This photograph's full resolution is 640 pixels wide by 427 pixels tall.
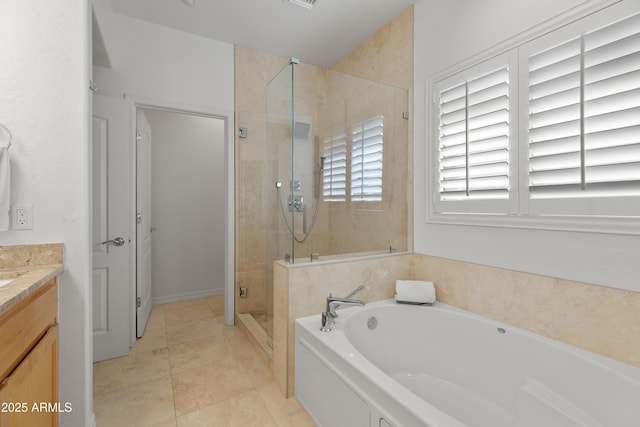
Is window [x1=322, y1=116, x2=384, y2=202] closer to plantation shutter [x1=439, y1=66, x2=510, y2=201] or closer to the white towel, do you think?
plantation shutter [x1=439, y1=66, x2=510, y2=201]

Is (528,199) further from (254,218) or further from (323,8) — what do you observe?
(254,218)

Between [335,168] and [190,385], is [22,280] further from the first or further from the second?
[335,168]

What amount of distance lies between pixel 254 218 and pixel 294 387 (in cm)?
165

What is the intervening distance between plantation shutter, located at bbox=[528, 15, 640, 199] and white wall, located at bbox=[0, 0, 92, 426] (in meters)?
2.30

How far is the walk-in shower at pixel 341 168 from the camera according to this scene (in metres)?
2.18

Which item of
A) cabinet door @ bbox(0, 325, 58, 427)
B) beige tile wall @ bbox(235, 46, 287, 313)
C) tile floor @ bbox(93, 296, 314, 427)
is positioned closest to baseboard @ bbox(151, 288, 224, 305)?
tile floor @ bbox(93, 296, 314, 427)

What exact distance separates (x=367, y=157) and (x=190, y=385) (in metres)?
2.09

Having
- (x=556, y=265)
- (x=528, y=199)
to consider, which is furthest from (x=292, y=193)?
(x=556, y=265)

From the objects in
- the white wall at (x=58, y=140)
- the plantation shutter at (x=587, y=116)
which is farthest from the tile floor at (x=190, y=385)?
the plantation shutter at (x=587, y=116)

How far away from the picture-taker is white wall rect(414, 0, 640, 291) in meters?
1.35

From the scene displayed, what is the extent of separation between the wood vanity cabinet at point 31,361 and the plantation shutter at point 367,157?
6.34 ft

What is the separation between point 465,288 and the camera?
6.46ft

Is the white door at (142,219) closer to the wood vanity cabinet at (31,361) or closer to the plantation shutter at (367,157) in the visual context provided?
the wood vanity cabinet at (31,361)

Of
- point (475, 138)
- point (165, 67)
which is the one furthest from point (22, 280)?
point (475, 138)
